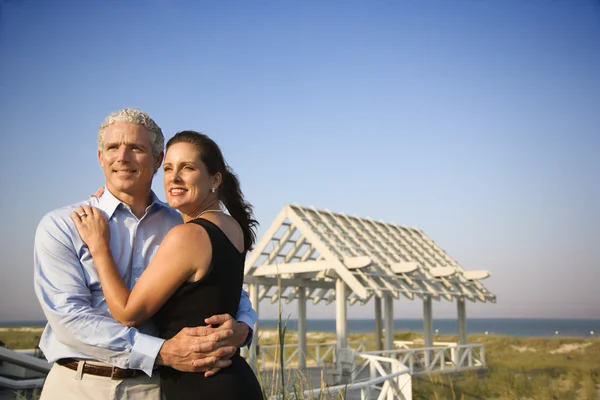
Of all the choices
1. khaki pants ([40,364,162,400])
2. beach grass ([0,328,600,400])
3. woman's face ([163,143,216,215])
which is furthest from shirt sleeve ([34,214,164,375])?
beach grass ([0,328,600,400])

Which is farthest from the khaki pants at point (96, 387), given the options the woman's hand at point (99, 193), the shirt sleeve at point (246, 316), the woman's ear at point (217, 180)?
the woman's ear at point (217, 180)

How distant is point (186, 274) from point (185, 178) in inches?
19.2

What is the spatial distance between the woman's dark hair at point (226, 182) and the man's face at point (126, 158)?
141 mm

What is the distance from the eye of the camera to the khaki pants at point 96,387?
7.59 feet

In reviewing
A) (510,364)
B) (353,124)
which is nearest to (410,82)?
(353,124)

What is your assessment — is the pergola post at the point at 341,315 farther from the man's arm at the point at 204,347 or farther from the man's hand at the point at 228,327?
the man's arm at the point at 204,347

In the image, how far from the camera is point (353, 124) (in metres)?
16.5

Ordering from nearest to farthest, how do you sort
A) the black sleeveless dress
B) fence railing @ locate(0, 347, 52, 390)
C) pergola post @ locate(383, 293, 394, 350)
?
the black sleeveless dress
fence railing @ locate(0, 347, 52, 390)
pergola post @ locate(383, 293, 394, 350)

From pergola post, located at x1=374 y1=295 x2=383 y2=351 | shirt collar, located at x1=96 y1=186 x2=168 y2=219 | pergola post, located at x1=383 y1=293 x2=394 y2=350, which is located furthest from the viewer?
pergola post, located at x1=374 y1=295 x2=383 y2=351

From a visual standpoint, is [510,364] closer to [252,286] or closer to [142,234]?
[252,286]

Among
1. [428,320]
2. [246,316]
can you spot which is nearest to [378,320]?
[428,320]

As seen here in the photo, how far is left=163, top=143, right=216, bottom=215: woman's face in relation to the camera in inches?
101

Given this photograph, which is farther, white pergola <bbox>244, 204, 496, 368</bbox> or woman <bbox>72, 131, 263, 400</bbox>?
white pergola <bbox>244, 204, 496, 368</bbox>

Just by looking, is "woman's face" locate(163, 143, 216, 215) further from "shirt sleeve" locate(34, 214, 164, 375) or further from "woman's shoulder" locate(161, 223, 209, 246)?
"shirt sleeve" locate(34, 214, 164, 375)
